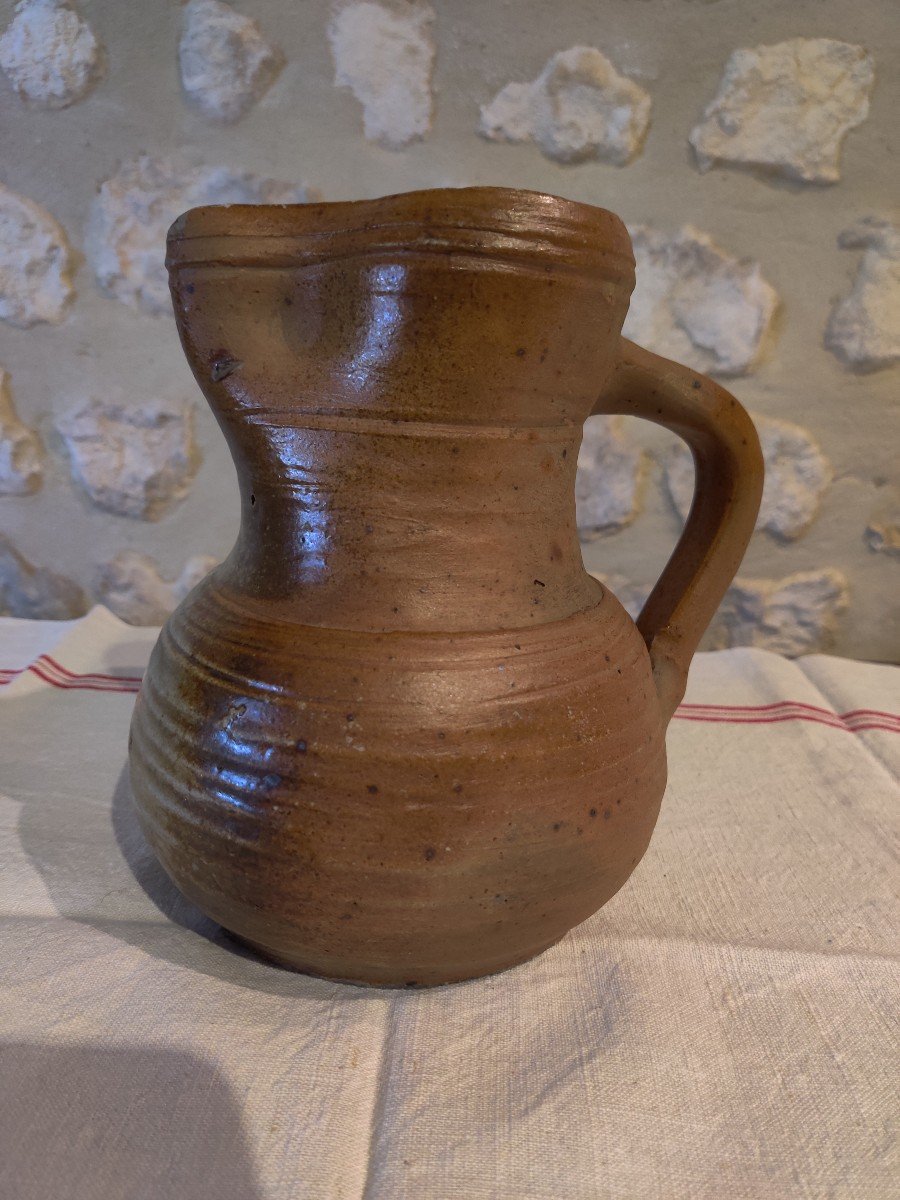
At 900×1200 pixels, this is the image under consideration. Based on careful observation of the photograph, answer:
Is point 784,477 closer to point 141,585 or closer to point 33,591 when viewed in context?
point 141,585

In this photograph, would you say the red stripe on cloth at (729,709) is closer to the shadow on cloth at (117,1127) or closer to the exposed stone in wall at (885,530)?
the exposed stone in wall at (885,530)

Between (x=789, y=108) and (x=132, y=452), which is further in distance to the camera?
(x=132, y=452)

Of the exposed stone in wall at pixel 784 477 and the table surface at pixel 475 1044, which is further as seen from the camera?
the exposed stone in wall at pixel 784 477

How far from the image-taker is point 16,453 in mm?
1316

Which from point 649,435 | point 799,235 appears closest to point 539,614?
point 649,435

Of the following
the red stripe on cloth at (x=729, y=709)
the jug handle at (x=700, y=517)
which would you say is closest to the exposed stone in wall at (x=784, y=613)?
the red stripe on cloth at (x=729, y=709)

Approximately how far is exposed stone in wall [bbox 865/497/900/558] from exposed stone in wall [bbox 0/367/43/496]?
1263mm

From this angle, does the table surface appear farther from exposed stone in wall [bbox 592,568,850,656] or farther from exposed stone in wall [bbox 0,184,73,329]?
exposed stone in wall [bbox 0,184,73,329]

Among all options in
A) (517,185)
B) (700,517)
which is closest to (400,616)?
(700,517)

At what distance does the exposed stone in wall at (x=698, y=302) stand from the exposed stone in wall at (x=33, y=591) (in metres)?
0.95

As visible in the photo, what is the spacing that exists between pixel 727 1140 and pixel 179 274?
659 millimetres

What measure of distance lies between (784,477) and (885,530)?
0.18 m

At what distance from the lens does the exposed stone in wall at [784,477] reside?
4.21ft

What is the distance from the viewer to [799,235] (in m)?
1.20
